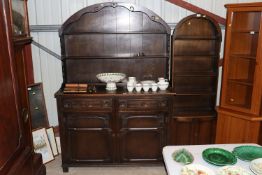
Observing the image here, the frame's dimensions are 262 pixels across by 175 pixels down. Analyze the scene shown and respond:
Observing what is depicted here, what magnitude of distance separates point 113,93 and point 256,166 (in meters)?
1.59

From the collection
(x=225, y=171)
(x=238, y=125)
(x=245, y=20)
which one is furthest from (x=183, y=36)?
(x=225, y=171)

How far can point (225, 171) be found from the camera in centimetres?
185

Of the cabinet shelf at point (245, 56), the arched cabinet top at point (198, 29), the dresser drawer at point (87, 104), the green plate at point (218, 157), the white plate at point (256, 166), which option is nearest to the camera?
the white plate at point (256, 166)

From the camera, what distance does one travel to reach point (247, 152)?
6.99 ft

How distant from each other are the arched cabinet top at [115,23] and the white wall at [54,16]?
0.21m

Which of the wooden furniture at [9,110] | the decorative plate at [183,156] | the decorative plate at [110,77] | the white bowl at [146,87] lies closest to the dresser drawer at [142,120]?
the white bowl at [146,87]

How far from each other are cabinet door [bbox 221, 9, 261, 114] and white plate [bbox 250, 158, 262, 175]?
1.28 m

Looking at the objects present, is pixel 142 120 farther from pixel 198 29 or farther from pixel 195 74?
pixel 198 29

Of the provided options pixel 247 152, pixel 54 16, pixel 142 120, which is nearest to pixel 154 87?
pixel 142 120

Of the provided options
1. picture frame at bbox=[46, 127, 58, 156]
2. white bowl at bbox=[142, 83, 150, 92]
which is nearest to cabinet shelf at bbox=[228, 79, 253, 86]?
white bowl at bbox=[142, 83, 150, 92]

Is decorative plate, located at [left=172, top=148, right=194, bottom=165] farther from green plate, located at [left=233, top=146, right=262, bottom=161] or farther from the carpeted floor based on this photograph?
the carpeted floor

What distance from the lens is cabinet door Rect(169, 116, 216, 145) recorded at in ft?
10.6

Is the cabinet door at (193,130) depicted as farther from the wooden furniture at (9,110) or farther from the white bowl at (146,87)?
the wooden furniture at (9,110)

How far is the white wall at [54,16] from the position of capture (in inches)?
126
